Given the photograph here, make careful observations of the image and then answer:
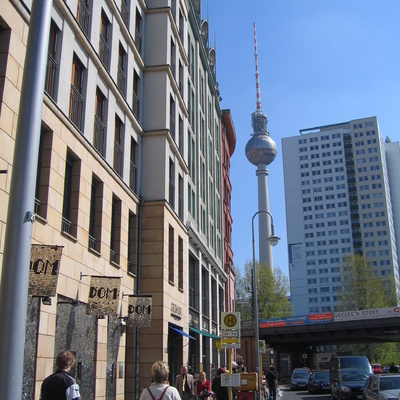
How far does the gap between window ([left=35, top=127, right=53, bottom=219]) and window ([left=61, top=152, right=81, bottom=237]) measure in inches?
60.4

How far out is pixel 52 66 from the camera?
15.2 metres

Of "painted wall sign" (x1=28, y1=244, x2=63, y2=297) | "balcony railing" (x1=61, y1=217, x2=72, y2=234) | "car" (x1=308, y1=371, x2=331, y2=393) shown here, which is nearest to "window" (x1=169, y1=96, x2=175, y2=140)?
"balcony railing" (x1=61, y1=217, x2=72, y2=234)

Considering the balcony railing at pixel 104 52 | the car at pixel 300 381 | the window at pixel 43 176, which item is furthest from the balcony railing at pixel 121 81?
the car at pixel 300 381

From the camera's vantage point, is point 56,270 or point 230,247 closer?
point 56,270

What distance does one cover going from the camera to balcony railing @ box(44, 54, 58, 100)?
14867mm

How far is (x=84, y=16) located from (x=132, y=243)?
8.85 metres

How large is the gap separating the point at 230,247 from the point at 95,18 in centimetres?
3622

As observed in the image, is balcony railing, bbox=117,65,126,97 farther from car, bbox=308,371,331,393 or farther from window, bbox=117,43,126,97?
car, bbox=308,371,331,393

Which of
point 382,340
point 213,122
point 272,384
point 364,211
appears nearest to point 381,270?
point 364,211

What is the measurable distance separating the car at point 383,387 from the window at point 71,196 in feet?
36.1

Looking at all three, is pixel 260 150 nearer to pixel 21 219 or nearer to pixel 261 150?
pixel 261 150

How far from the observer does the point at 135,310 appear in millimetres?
19203

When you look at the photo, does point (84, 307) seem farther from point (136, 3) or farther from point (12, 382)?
point (136, 3)

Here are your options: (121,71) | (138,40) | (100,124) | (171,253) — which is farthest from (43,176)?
(138,40)
